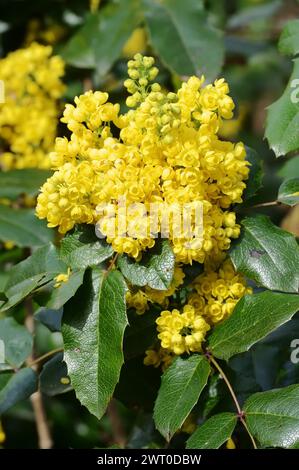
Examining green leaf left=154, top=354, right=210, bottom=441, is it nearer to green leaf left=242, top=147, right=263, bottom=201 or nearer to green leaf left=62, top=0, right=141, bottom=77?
green leaf left=242, top=147, right=263, bottom=201

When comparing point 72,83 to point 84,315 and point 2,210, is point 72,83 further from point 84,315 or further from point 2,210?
point 84,315

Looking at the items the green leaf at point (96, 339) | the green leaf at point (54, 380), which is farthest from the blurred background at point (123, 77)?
the green leaf at point (96, 339)

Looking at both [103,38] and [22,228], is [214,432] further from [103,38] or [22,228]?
[103,38]

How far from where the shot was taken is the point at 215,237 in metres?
1.53

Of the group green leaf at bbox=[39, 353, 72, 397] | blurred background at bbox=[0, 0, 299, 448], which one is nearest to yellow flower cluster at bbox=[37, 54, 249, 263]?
blurred background at bbox=[0, 0, 299, 448]

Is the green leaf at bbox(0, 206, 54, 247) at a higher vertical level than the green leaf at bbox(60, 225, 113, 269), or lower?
lower

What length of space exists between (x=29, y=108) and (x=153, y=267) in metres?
1.11

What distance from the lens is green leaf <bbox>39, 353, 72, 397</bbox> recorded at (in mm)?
1730

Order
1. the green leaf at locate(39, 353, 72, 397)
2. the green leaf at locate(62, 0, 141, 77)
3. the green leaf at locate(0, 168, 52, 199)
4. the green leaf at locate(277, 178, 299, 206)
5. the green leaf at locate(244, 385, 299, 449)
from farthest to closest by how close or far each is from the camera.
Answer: the green leaf at locate(62, 0, 141, 77), the green leaf at locate(0, 168, 52, 199), the green leaf at locate(39, 353, 72, 397), the green leaf at locate(277, 178, 299, 206), the green leaf at locate(244, 385, 299, 449)

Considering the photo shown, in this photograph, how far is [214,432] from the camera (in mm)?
1479

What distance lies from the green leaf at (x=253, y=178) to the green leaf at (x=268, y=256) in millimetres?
77

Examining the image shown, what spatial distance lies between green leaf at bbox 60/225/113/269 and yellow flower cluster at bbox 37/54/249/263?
3 cm

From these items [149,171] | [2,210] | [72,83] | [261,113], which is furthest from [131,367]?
[261,113]

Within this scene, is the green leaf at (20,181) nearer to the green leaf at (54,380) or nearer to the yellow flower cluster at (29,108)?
the yellow flower cluster at (29,108)
